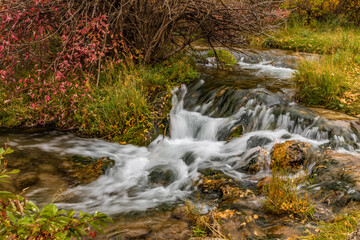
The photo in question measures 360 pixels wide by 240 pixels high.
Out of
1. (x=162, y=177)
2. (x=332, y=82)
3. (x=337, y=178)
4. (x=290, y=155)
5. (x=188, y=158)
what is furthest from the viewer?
(x=332, y=82)

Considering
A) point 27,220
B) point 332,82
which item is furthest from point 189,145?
point 27,220

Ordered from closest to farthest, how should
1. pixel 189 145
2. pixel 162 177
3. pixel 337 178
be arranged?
pixel 337 178, pixel 162 177, pixel 189 145

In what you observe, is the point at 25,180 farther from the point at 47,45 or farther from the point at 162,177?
the point at 47,45

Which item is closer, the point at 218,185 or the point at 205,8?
the point at 218,185

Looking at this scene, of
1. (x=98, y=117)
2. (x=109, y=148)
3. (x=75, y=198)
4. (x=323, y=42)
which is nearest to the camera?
(x=75, y=198)

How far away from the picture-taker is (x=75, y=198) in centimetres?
402

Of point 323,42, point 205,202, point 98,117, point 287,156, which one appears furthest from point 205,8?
point 323,42

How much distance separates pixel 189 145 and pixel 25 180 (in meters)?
2.96

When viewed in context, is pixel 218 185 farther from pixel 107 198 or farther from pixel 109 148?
pixel 109 148

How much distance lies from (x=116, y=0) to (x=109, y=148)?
3.50 m

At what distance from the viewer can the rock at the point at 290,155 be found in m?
4.41

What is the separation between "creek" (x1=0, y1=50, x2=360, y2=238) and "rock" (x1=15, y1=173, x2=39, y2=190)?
1.5 inches

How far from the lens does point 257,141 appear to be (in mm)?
5293

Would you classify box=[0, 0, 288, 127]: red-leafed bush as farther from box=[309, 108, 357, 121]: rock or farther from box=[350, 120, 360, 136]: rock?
box=[350, 120, 360, 136]: rock
